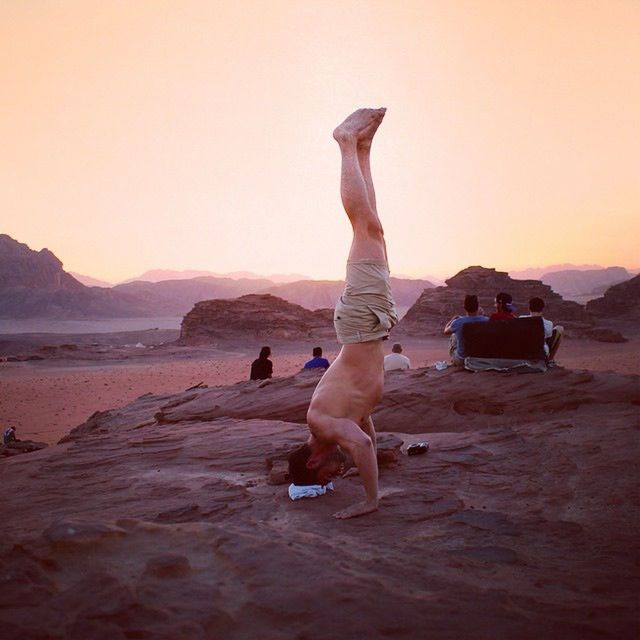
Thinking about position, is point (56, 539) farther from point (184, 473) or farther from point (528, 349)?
point (528, 349)

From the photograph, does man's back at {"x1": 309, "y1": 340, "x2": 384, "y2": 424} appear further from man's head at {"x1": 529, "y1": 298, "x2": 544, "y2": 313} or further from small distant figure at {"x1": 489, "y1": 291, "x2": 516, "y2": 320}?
man's head at {"x1": 529, "y1": 298, "x2": 544, "y2": 313}

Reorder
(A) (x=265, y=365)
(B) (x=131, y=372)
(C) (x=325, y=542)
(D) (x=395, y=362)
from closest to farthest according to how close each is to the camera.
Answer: (C) (x=325, y=542), (D) (x=395, y=362), (A) (x=265, y=365), (B) (x=131, y=372)

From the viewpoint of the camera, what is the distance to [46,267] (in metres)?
85.9

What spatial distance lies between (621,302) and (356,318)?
43334 millimetres

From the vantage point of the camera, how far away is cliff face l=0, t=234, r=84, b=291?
82.9m

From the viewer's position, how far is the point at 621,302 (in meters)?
40.2

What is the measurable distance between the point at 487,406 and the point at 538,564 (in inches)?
166

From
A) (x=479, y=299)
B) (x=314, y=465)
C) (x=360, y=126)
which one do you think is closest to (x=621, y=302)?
(x=479, y=299)

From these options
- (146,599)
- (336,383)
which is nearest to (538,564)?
(336,383)

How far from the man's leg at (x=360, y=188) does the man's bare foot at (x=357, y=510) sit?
1.62 metres

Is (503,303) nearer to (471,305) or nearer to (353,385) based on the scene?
(471,305)

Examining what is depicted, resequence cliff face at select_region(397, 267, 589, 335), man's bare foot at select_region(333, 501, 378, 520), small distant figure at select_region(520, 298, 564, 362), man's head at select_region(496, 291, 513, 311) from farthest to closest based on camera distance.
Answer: cliff face at select_region(397, 267, 589, 335) → man's head at select_region(496, 291, 513, 311) → small distant figure at select_region(520, 298, 564, 362) → man's bare foot at select_region(333, 501, 378, 520)

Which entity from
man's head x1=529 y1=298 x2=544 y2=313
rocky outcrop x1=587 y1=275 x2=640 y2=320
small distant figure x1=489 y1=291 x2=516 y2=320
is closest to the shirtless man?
small distant figure x1=489 y1=291 x2=516 y2=320

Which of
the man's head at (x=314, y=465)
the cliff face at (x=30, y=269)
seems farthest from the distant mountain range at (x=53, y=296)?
the man's head at (x=314, y=465)
